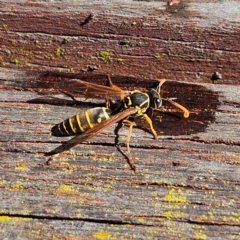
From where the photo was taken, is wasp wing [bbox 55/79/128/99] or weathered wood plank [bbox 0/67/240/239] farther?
wasp wing [bbox 55/79/128/99]

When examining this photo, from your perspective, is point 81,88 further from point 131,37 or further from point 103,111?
point 131,37

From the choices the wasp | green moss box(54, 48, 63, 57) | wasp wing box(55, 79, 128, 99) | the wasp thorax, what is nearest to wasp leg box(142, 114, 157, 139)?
the wasp

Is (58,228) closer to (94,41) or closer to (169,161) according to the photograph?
(169,161)

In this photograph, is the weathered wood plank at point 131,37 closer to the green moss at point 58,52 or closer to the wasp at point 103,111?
the green moss at point 58,52

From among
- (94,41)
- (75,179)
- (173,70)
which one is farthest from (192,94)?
(75,179)

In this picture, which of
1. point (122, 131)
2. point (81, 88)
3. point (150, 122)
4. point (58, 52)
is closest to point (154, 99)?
point (150, 122)

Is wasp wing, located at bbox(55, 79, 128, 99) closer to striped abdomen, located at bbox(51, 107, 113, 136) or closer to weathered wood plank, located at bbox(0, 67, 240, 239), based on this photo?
striped abdomen, located at bbox(51, 107, 113, 136)
